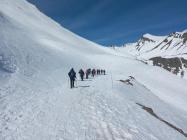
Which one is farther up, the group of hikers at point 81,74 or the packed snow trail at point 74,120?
the group of hikers at point 81,74

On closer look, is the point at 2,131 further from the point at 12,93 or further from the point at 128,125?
the point at 12,93

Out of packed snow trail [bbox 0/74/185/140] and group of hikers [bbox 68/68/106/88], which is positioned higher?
group of hikers [bbox 68/68/106/88]

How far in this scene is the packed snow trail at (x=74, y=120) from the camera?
14844 millimetres

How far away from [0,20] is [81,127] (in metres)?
62.6

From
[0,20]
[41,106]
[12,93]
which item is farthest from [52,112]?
[0,20]

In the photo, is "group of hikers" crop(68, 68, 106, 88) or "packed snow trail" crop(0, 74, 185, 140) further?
"group of hikers" crop(68, 68, 106, 88)

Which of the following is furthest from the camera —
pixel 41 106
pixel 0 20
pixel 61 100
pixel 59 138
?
pixel 0 20

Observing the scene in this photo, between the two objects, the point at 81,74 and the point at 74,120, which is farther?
the point at 81,74

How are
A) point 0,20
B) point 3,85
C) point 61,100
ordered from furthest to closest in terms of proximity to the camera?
point 0,20 < point 3,85 < point 61,100

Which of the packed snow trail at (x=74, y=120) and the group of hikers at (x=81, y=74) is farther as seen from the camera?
the group of hikers at (x=81, y=74)

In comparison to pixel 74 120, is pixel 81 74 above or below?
above

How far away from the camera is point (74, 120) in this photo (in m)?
17.1

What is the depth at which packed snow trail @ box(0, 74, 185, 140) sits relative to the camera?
14.8m

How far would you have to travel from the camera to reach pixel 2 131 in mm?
14492
